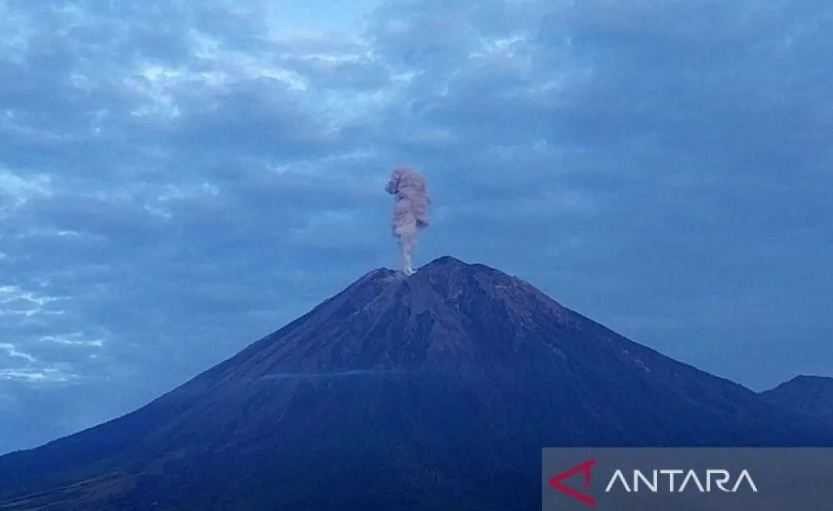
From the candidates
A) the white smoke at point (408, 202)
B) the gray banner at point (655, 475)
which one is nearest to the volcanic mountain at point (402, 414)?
the white smoke at point (408, 202)

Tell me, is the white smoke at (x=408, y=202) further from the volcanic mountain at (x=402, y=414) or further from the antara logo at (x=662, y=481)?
the antara logo at (x=662, y=481)

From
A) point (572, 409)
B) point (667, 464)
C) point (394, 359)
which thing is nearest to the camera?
point (667, 464)

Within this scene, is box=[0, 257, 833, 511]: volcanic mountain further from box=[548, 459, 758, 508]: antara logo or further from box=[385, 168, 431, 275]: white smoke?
box=[548, 459, 758, 508]: antara logo

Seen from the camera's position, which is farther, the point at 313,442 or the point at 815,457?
the point at 313,442

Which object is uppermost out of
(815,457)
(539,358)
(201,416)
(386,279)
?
(386,279)

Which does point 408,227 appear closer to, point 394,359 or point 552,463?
point 394,359

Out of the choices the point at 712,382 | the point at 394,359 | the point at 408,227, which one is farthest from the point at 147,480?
the point at 712,382

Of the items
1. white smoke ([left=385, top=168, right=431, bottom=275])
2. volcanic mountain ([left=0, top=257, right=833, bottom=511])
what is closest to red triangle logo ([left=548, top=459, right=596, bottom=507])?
volcanic mountain ([left=0, top=257, right=833, bottom=511])
